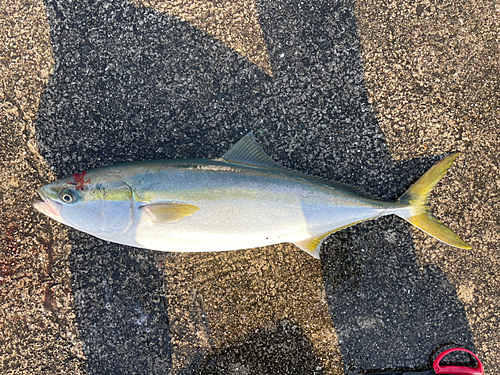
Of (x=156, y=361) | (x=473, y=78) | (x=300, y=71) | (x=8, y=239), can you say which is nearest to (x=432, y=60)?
(x=473, y=78)

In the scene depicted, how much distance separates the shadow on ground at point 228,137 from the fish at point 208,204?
35cm

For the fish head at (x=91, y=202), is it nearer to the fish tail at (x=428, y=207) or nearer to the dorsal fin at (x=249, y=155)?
the dorsal fin at (x=249, y=155)

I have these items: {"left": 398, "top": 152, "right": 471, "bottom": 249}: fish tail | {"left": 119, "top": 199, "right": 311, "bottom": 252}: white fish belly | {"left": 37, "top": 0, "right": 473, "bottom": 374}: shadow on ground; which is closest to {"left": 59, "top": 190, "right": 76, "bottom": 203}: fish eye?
{"left": 119, "top": 199, "right": 311, "bottom": 252}: white fish belly

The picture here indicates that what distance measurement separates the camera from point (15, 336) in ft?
8.17

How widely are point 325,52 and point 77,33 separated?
6.60 ft

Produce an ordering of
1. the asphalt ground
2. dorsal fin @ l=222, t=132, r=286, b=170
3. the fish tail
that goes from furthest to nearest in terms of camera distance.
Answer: the asphalt ground, the fish tail, dorsal fin @ l=222, t=132, r=286, b=170

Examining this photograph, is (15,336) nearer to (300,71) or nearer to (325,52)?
(300,71)

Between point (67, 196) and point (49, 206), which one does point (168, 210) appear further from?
point (49, 206)

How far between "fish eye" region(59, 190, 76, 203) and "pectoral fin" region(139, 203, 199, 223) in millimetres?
436

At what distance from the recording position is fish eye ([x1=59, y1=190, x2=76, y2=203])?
2014 mm

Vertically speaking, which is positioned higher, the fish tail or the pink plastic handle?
the fish tail

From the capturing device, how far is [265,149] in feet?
8.33

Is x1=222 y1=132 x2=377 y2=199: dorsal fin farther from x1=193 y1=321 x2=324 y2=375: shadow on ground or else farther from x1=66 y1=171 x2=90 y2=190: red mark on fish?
x1=193 y1=321 x2=324 y2=375: shadow on ground

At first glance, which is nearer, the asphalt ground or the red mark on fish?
the red mark on fish
